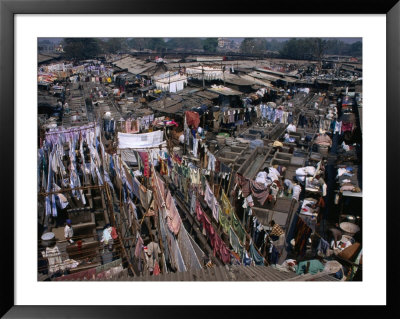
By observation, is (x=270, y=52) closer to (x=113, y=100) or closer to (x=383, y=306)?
(x=113, y=100)

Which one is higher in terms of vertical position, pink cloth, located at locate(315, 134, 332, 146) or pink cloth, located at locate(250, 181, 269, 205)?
pink cloth, located at locate(315, 134, 332, 146)

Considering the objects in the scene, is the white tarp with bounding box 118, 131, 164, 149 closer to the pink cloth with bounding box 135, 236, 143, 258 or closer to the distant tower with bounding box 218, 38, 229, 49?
the pink cloth with bounding box 135, 236, 143, 258

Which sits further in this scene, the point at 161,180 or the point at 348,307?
the point at 161,180

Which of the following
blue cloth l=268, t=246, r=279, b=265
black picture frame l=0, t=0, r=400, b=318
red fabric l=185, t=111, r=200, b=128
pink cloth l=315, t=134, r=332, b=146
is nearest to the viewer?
black picture frame l=0, t=0, r=400, b=318

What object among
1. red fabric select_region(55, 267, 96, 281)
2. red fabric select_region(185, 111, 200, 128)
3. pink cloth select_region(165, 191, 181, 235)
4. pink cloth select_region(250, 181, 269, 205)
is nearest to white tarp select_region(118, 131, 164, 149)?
red fabric select_region(185, 111, 200, 128)

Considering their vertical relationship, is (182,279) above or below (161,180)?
below
